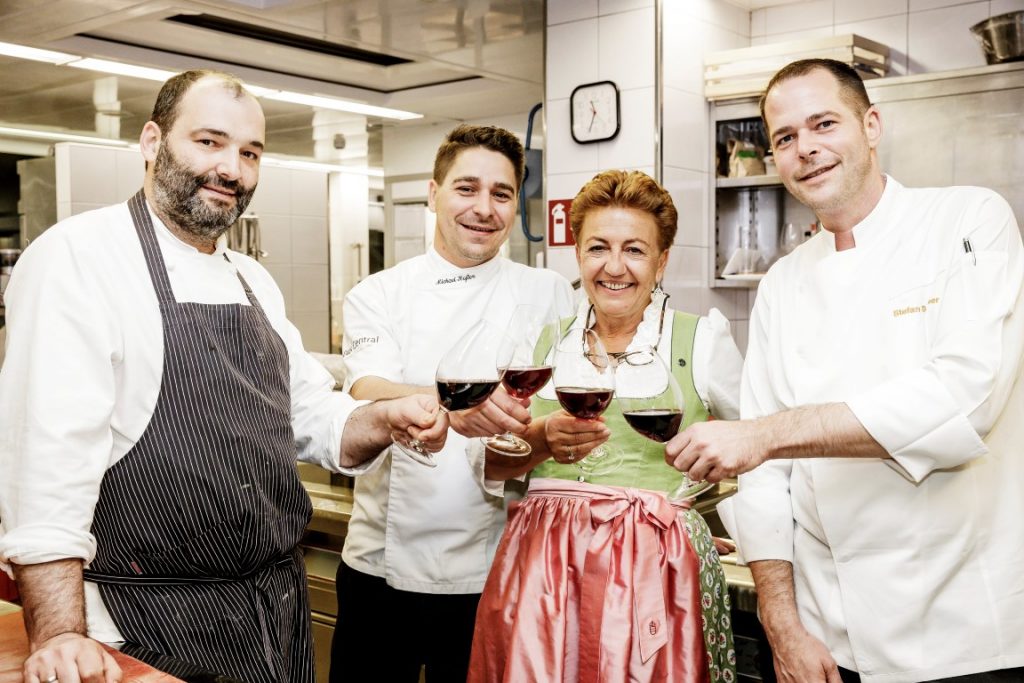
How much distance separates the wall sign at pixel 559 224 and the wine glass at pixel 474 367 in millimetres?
2489

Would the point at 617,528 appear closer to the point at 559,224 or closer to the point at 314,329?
the point at 559,224

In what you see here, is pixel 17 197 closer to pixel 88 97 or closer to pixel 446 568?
pixel 88 97

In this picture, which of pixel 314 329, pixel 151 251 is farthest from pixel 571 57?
pixel 314 329

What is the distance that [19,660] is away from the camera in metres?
1.52

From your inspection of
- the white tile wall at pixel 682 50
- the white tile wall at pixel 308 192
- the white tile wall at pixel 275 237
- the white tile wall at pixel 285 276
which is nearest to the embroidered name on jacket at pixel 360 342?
the white tile wall at pixel 682 50

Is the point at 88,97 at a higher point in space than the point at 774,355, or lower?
higher

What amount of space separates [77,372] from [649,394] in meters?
0.95

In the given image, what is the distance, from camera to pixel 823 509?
181 cm

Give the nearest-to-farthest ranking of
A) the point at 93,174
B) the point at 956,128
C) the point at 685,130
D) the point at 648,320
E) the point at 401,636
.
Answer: the point at 648,320 → the point at 401,636 → the point at 956,128 → the point at 685,130 → the point at 93,174

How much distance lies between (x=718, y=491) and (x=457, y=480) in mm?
1149

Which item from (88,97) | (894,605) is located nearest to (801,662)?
(894,605)

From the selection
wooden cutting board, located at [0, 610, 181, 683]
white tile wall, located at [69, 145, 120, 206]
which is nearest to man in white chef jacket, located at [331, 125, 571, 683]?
wooden cutting board, located at [0, 610, 181, 683]

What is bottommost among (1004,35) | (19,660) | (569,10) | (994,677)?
(994,677)

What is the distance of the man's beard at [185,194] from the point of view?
1.87 meters
